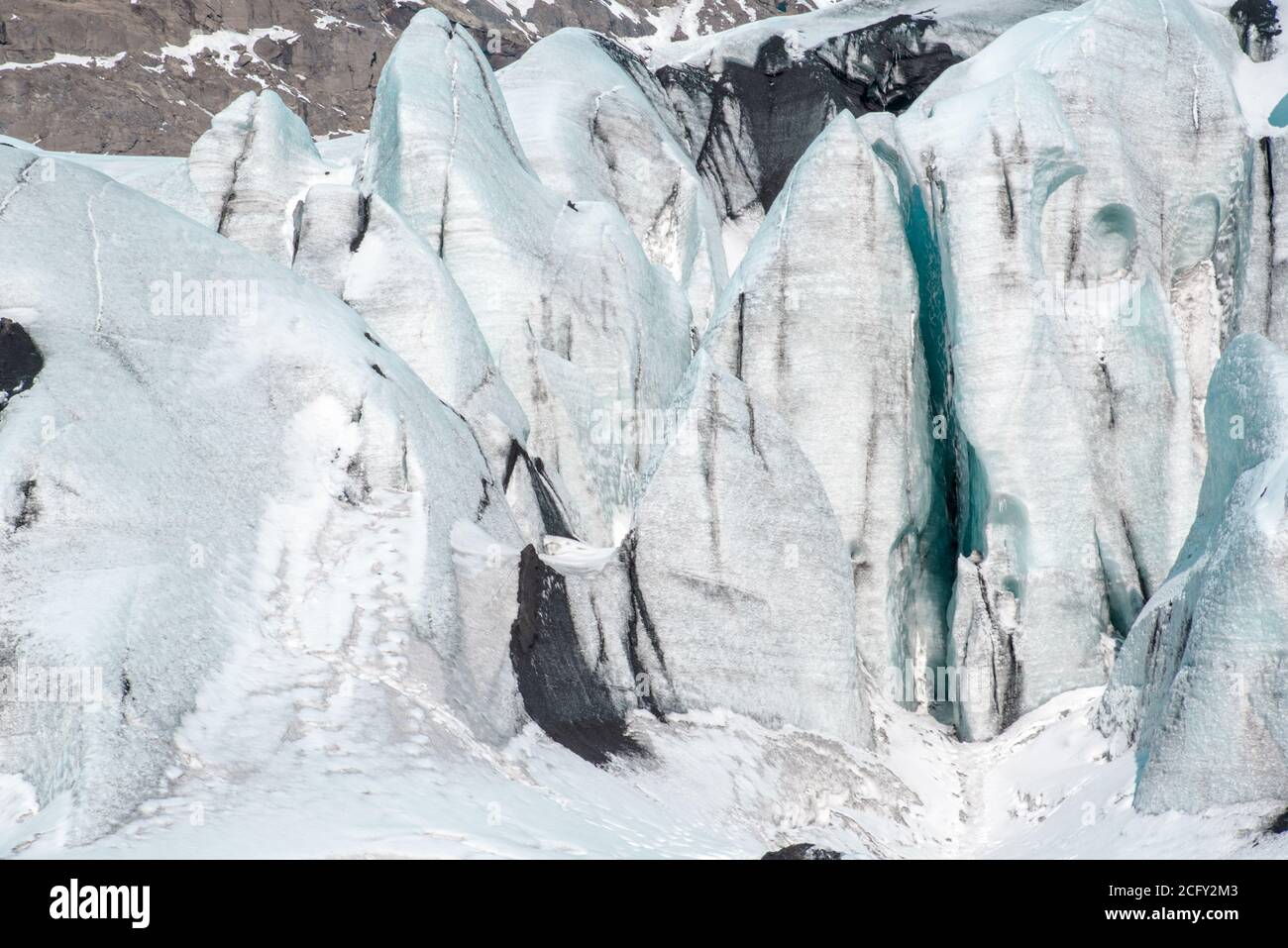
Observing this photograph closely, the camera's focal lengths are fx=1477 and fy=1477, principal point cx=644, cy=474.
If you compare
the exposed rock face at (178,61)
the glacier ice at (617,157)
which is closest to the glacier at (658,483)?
the glacier ice at (617,157)

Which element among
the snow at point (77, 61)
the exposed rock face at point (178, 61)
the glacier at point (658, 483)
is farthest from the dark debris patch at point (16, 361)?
the snow at point (77, 61)

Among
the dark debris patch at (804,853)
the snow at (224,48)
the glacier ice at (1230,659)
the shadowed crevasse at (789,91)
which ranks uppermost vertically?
the snow at (224,48)

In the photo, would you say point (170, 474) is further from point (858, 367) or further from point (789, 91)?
point (789, 91)

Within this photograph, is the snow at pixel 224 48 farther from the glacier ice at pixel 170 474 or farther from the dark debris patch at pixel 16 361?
the dark debris patch at pixel 16 361

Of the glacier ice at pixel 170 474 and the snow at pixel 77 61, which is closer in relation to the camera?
the glacier ice at pixel 170 474

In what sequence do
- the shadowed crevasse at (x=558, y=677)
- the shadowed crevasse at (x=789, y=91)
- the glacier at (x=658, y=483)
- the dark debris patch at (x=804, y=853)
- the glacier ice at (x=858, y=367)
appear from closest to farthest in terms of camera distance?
1. the glacier at (x=658, y=483)
2. the dark debris patch at (x=804, y=853)
3. the shadowed crevasse at (x=558, y=677)
4. the glacier ice at (x=858, y=367)
5. the shadowed crevasse at (x=789, y=91)

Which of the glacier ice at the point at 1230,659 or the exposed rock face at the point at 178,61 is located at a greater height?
the exposed rock face at the point at 178,61

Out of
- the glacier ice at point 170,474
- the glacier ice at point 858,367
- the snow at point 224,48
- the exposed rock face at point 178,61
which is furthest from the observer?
the snow at point 224,48

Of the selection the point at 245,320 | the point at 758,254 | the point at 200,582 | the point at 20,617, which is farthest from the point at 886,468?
the point at 20,617
